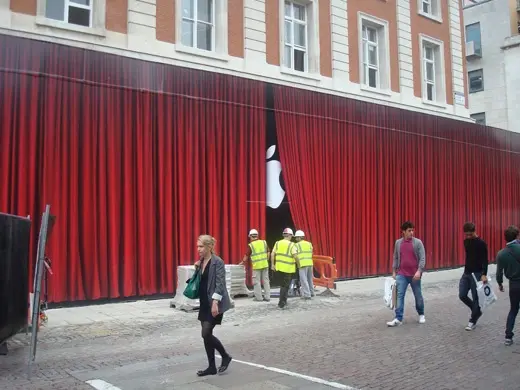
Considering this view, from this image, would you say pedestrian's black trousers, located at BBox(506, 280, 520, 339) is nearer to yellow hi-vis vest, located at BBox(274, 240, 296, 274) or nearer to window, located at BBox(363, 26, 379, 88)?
yellow hi-vis vest, located at BBox(274, 240, 296, 274)

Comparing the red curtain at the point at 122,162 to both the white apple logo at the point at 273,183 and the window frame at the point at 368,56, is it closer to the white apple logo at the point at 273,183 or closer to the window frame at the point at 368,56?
the white apple logo at the point at 273,183

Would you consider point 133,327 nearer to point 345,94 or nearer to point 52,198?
point 52,198

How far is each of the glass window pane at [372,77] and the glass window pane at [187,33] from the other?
8.65 m

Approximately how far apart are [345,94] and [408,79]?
15.2 ft

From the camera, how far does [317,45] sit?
64.8 feet

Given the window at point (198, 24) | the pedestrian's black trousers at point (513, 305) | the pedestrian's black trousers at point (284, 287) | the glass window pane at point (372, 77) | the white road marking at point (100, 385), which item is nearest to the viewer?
the white road marking at point (100, 385)

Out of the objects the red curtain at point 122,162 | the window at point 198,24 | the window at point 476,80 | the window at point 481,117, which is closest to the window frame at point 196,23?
the window at point 198,24

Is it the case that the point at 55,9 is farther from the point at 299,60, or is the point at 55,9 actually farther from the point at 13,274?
the point at 13,274

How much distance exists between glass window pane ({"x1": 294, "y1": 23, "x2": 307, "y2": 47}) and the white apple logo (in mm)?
5791

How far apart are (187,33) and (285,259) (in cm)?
878

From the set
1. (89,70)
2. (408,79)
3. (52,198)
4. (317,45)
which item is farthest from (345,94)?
(52,198)

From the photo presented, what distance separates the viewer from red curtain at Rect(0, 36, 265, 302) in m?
11.7

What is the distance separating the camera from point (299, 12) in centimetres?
2002

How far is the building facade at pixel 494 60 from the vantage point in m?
38.1
